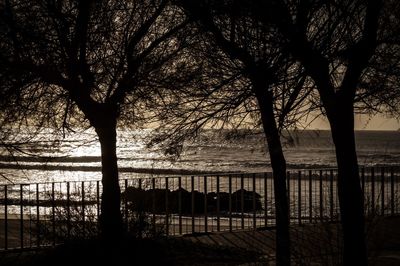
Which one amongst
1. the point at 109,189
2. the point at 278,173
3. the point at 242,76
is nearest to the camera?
the point at 242,76

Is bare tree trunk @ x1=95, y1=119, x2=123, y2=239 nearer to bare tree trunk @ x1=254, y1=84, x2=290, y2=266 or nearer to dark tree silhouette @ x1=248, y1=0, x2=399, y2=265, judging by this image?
Result: bare tree trunk @ x1=254, y1=84, x2=290, y2=266

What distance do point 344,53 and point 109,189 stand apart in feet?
14.8

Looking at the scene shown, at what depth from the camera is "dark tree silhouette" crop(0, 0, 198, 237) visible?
7590 millimetres

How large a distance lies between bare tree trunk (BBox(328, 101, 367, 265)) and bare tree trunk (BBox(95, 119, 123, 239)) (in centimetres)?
383

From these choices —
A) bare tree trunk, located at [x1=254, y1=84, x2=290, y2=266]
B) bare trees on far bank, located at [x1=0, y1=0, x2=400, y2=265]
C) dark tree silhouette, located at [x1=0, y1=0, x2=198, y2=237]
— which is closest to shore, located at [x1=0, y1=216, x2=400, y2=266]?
bare tree trunk, located at [x1=254, y1=84, x2=290, y2=266]

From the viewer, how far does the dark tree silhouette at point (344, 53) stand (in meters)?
6.20

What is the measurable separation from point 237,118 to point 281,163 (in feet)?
2.88

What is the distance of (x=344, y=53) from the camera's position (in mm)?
6711

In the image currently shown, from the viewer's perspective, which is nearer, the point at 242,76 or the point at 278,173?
the point at 242,76

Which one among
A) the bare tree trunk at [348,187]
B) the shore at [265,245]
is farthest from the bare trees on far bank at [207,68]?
the shore at [265,245]

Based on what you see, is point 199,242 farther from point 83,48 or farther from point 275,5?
point 275,5

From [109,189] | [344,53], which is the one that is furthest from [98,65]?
[344,53]

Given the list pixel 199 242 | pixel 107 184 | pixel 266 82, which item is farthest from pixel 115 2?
pixel 199 242

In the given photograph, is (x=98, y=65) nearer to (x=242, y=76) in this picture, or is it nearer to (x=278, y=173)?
(x=242, y=76)
